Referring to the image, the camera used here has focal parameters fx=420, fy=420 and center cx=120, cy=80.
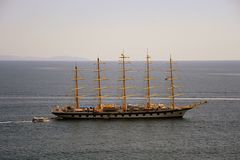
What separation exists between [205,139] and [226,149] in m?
7.91

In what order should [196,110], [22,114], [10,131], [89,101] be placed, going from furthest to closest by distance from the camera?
[89,101] → [196,110] → [22,114] → [10,131]

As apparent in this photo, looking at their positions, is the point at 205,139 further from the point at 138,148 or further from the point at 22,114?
the point at 22,114

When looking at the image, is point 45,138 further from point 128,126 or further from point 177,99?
point 177,99

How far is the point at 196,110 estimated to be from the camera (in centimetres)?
12494

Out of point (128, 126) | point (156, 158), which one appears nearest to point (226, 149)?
point (156, 158)

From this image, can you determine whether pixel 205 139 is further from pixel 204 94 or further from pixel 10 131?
pixel 204 94

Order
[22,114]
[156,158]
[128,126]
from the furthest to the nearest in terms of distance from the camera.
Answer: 1. [22,114]
2. [128,126]
3. [156,158]

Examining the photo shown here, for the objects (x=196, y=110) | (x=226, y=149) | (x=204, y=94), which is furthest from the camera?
(x=204, y=94)

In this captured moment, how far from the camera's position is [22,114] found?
117 m

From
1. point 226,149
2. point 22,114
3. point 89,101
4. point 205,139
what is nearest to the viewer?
point 226,149

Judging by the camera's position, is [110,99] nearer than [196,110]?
No

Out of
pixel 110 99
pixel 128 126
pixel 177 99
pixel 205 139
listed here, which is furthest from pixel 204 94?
pixel 205 139

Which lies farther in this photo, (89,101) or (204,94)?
(204,94)

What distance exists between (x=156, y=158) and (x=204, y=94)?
326ft
